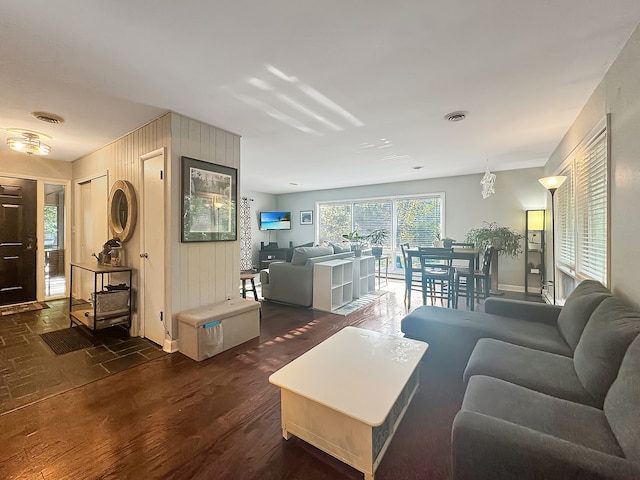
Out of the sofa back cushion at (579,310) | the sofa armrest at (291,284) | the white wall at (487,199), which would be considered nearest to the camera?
the sofa back cushion at (579,310)

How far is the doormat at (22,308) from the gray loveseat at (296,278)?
3.46 meters

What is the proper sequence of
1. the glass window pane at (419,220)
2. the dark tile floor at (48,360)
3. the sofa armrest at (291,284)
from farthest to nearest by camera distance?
the glass window pane at (419,220), the sofa armrest at (291,284), the dark tile floor at (48,360)

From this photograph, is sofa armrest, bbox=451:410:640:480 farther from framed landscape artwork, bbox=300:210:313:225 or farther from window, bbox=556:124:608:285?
framed landscape artwork, bbox=300:210:313:225

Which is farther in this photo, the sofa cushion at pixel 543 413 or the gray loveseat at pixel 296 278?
the gray loveseat at pixel 296 278

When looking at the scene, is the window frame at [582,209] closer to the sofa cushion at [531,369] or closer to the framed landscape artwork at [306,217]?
the sofa cushion at [531,369]

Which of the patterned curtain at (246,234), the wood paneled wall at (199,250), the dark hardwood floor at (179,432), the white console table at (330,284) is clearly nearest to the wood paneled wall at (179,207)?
the wood paneled wall at (199,250)

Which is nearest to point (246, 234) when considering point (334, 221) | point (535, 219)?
point (334, 221)

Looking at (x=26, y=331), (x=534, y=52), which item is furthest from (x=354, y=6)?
(x=26, y=331)

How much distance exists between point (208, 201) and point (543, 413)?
10.5 feet

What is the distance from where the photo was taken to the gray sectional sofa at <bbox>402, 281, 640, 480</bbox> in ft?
3.11

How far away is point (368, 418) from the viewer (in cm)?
127

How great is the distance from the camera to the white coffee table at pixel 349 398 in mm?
1360

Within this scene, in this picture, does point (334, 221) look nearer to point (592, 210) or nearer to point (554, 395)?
point (592, 210)

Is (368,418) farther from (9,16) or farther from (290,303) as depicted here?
(290,303)
